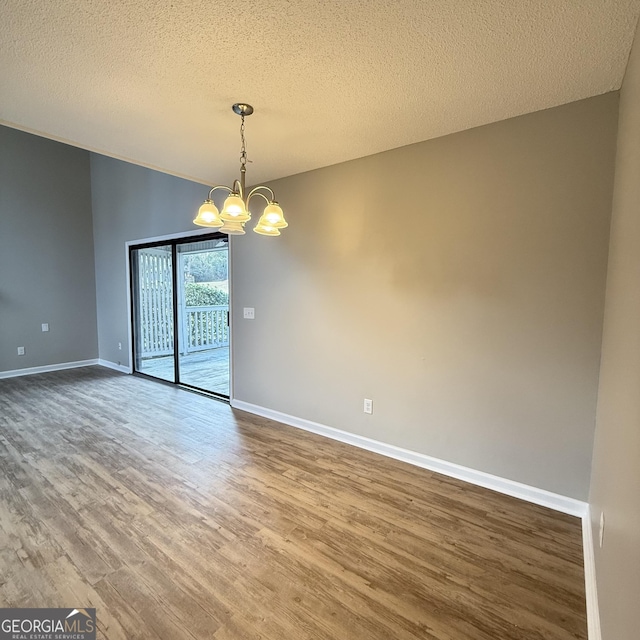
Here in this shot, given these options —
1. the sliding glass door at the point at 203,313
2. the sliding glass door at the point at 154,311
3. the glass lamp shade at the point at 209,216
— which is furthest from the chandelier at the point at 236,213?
the sliding glass door at the point at 154,311

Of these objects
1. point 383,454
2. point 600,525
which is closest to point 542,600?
point 600,525

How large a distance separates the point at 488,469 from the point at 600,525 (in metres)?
0.91

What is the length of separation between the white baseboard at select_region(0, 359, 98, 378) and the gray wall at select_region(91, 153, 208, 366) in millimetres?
286

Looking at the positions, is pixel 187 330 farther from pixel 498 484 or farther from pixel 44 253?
pixel 498 484

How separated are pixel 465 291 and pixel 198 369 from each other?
4426 mm

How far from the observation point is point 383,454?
2.88 m

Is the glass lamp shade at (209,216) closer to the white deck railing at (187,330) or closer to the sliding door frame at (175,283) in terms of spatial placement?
the sliding door frame at (175,283)

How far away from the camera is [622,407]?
122 centimetres

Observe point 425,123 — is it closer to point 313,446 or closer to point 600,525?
point 600,525

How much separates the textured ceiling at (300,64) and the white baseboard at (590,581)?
7.97 feet

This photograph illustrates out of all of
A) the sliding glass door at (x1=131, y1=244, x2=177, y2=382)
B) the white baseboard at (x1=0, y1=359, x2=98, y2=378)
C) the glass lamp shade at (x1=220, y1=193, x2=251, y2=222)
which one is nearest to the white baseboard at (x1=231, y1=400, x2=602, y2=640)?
the glass lamp shade at (x1=220, y1=193, x2=251, y2=222)

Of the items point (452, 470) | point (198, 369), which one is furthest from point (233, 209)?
point (198, 369)

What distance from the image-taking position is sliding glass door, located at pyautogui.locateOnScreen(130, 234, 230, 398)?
15.7 ft

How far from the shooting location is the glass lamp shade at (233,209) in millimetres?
1895
